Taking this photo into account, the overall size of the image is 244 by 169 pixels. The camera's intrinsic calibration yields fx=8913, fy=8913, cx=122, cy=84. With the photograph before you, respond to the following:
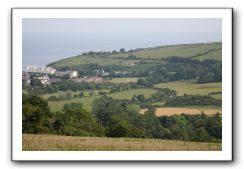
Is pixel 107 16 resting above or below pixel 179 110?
above

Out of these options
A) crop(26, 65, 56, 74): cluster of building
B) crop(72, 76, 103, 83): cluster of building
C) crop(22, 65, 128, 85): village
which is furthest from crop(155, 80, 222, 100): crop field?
crop(26, 65, 56, 74): cluster of building

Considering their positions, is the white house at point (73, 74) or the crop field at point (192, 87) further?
the white house at point (73, 74)

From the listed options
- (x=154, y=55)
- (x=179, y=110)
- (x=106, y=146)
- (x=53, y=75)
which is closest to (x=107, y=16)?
(x=154, y=55)

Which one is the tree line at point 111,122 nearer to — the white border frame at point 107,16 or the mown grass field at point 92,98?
the mown grass field at point 92,98

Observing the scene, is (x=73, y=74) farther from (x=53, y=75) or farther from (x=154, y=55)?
(x=154, y=55)

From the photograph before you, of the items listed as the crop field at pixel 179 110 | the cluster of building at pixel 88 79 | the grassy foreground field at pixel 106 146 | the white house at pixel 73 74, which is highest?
the white house at pixel 73 74

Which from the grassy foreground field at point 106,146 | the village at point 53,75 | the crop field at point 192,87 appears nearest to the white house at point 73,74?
the village at point 53,75
